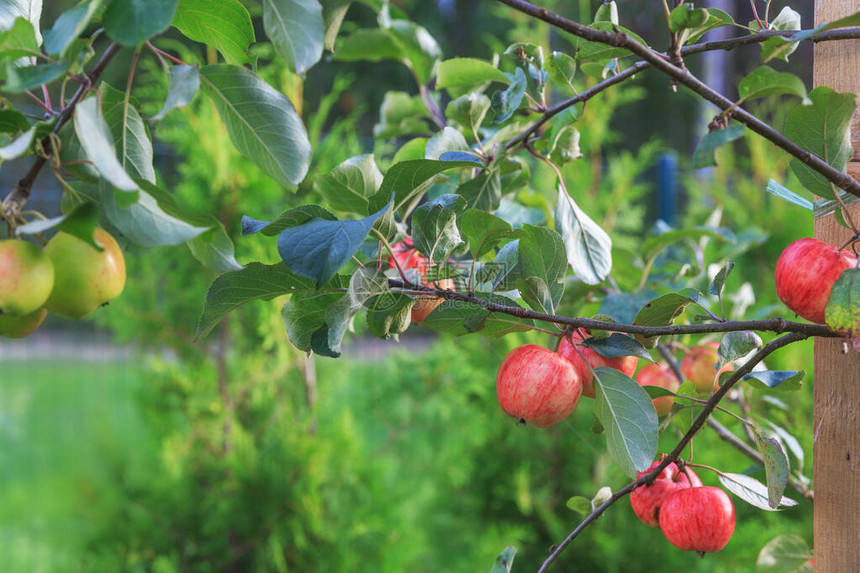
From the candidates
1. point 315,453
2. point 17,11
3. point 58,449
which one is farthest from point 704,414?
point 58,449

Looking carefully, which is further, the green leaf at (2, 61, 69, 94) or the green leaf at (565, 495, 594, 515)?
the green leaf at (565, 495, 594, 515)

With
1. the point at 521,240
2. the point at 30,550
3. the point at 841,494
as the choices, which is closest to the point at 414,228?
the point at 521,240

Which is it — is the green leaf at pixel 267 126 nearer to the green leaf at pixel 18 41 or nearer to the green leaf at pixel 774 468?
the green leaf at pixel 18 41

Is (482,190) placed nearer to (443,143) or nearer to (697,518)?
(443,143)

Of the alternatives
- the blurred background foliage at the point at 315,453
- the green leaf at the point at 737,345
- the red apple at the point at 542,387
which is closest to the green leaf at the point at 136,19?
the red apple at the point at 542,387

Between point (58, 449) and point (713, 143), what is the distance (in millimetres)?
3408

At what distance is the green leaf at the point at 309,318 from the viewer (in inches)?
19.5

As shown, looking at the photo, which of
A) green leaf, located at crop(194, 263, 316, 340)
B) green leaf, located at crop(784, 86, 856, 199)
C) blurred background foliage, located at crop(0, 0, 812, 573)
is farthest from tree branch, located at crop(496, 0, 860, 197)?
blurred background foliage, located at crop(0, 0, 812, 573)

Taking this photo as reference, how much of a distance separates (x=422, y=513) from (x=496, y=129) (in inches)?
58.2

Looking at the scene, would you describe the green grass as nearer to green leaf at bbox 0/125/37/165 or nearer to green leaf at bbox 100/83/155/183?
green leaf at bbox 100/83/155/183

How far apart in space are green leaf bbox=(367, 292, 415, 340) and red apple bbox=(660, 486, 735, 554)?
0.25 m

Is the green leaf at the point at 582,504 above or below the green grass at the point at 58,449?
above

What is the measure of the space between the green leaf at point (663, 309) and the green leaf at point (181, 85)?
0.32m

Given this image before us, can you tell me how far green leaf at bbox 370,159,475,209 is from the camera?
44 cm
